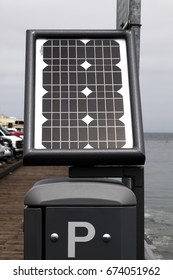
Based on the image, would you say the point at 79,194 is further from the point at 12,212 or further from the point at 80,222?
the point at 12,212

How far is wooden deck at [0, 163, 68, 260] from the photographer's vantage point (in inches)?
283

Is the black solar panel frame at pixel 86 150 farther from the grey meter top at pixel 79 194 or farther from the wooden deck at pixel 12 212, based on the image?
the wooden deck at pixel 12 212

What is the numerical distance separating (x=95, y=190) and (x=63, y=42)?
1017mm

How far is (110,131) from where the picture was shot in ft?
9.61

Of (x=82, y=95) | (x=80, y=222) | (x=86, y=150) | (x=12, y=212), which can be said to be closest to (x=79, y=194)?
(x=80, y=222)

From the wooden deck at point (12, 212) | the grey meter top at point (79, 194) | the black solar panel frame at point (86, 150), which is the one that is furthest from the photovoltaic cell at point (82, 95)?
the wooden deck at point (12, 212)

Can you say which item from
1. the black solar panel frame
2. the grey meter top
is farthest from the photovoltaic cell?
the grey meter top

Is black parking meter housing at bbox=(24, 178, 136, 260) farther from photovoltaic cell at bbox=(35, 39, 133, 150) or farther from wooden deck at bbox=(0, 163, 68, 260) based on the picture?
wooden deck at bbox=(0, 163, 68, 260)

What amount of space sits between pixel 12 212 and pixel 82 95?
7.91 meters

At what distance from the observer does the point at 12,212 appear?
10.6 m

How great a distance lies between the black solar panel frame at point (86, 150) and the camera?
279 centimetres

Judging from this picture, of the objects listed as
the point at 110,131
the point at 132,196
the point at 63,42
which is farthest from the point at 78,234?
the point at 63,42

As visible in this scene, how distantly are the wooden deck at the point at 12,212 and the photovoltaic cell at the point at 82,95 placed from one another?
162 inches
